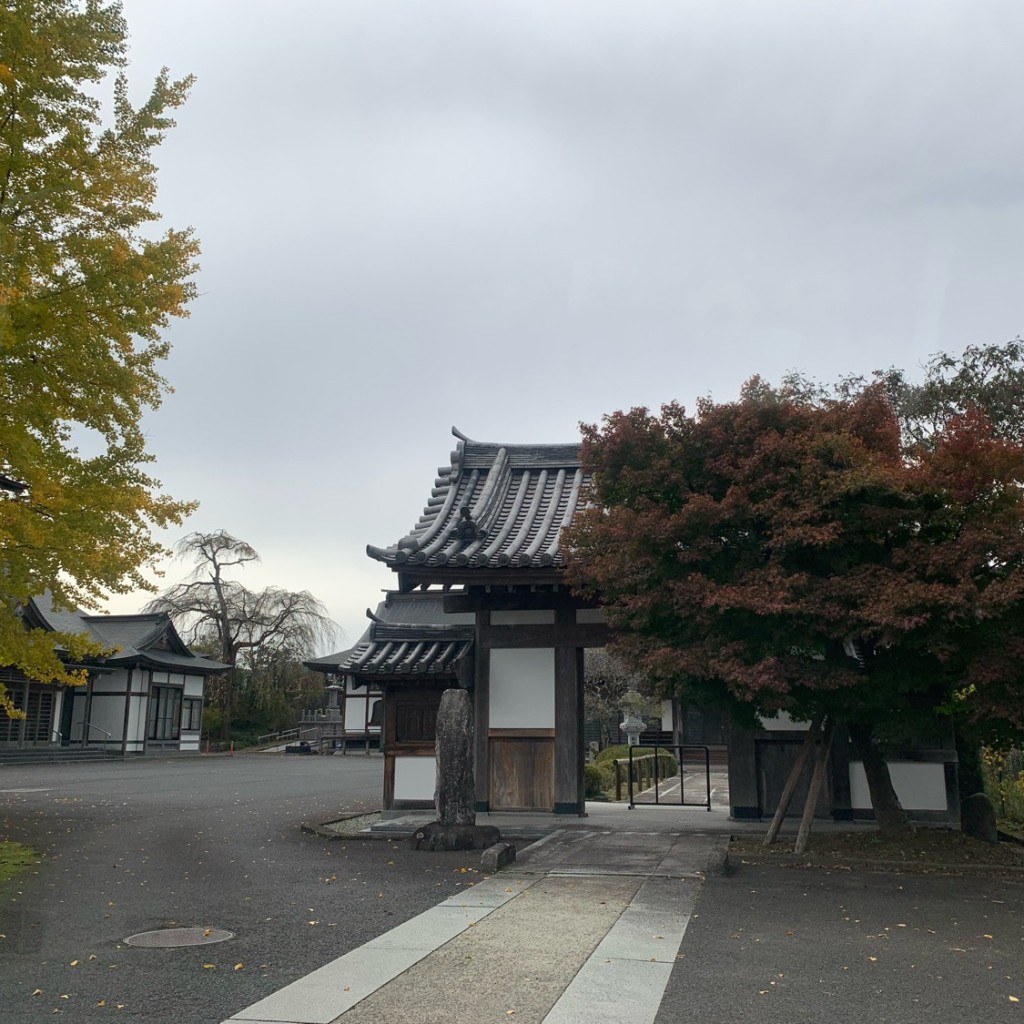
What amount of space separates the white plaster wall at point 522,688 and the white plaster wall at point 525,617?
1.39 ft

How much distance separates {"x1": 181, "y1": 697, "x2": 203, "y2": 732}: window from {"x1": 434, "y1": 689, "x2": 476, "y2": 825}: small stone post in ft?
119

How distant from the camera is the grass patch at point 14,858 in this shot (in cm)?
1010

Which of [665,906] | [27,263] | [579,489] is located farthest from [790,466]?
[27,263]

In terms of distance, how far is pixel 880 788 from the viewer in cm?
1139

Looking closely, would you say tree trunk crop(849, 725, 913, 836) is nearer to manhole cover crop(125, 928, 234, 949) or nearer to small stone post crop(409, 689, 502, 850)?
small stone post crop(409, 689, 502, 850)

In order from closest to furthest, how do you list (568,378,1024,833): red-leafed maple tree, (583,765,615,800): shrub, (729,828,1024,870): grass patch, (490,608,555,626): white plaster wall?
(568,378,1024,833): red-leafed maple tree → (729,828,1024,870): grass patch → (490,608,555,626): white plaster wall → (583,765,615,800): shrub

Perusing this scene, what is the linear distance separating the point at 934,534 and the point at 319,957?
26.1 feet

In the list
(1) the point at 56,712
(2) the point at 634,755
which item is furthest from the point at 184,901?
(1) the point at 56,712

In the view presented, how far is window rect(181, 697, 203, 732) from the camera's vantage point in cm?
4441

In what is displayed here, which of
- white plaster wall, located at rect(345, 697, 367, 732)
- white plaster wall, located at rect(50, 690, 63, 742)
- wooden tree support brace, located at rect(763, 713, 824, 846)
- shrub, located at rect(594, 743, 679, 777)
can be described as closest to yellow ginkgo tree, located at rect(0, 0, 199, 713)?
wooden tree support brace, located at rect(763, 713, 824, 846)

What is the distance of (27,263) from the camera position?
28.3 feet

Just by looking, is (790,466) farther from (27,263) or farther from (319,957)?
(27,263)

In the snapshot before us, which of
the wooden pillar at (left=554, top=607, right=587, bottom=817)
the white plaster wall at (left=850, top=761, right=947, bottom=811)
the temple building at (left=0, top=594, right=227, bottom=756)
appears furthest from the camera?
the temple building at (left=0, top=594, right=227, bottom=756)

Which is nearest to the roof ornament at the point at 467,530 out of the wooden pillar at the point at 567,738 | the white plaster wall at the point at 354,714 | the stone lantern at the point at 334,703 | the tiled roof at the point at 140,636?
the wooden pillar at the point at 567,738
